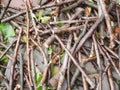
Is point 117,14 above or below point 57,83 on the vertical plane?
above

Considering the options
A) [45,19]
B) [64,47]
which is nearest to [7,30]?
[45,19]

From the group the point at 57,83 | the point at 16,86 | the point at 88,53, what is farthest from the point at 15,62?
the point at 88,53

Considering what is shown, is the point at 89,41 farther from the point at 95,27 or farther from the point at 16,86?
the point at 16,86

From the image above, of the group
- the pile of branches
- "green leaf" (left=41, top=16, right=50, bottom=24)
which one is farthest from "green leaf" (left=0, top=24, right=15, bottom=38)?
"green leaf" (left=41, top=16, right=50, bottom=24)

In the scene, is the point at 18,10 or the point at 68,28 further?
the point at 18,10

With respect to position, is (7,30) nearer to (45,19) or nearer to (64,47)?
(45,19)

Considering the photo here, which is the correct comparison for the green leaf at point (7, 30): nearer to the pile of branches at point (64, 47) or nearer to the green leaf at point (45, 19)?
the pile of branches at point (64, 47)

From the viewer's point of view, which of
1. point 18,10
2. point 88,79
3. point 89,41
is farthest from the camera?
point 18,10
